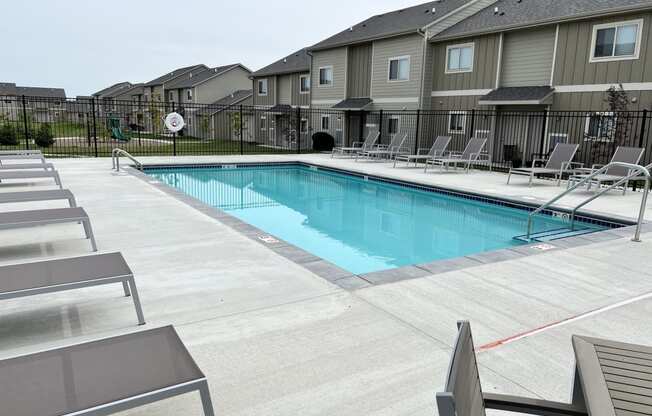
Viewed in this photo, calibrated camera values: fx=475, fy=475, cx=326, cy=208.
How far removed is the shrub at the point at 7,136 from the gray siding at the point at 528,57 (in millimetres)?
20471

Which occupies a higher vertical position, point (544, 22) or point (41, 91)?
point (41, 91)

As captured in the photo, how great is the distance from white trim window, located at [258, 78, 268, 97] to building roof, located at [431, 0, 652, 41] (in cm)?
1394

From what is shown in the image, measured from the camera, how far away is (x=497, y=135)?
16.6 meters

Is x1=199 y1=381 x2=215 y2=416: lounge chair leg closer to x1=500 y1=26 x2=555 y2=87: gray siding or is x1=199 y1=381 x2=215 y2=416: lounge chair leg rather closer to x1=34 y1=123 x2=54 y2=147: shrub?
x1=500 y1=26 x2=555 y2=87: gray siding

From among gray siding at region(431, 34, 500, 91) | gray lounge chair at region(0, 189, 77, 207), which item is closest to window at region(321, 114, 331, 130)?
gray siding at region(431, 34, 500, 91)

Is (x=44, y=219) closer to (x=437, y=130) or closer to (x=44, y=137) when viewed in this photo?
(x=437, y=130)

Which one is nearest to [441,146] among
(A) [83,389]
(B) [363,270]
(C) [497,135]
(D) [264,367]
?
(C) [497,135]

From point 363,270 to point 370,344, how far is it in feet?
10.3

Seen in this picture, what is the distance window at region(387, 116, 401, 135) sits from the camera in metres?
19.5

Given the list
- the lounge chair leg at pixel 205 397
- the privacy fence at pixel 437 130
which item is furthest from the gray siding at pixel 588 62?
the lounge chair leg at pixel 205 397

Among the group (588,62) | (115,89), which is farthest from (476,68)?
(115,89)

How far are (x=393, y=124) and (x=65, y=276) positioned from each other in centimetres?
1778

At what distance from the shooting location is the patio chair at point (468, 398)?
1.06 metres

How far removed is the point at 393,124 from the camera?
19.8 meters
